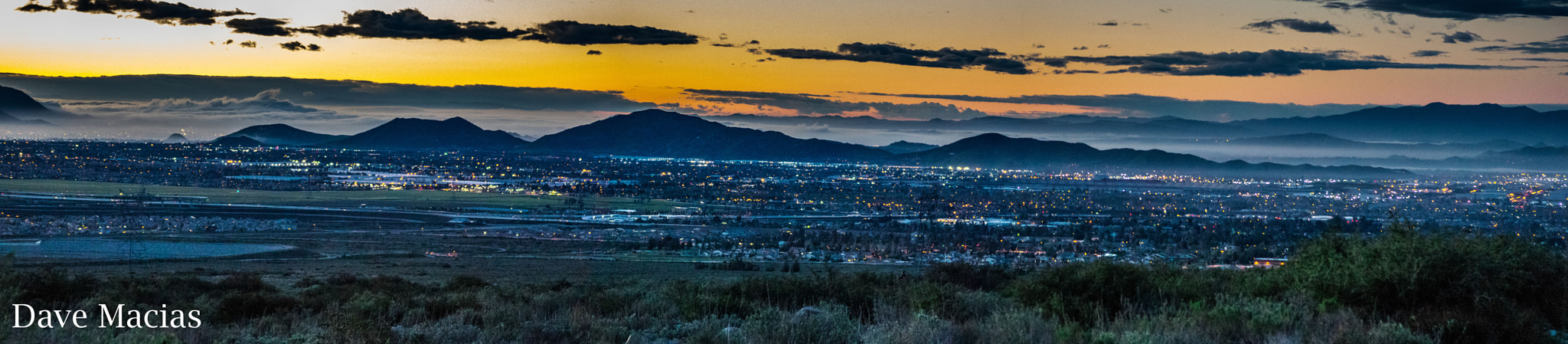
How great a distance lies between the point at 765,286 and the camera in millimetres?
12836

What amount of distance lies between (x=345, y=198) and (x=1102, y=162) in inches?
4979

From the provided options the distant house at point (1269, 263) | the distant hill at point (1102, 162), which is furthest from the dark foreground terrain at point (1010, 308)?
the distant hill at point (1102, 162)

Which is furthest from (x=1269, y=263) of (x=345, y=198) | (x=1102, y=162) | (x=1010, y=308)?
(x=1102, y=162)

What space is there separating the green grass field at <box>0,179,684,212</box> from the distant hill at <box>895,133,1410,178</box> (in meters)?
99.4

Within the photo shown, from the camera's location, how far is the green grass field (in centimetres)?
7594

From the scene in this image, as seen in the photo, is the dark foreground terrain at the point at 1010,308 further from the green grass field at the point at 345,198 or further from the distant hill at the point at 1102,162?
the distant hill at the point at 1102,162

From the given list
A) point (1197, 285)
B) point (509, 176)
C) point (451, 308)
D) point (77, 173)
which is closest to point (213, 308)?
point (451, 308)

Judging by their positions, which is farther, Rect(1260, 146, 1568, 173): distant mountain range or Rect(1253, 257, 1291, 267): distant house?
Rect(1260, 146, 1568, 173): distant mountain range

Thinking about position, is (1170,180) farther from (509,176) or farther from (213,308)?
(213,308)

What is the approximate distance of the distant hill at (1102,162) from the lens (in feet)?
462

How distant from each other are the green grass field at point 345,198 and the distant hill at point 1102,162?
99380mm

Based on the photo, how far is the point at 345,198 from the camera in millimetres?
82938

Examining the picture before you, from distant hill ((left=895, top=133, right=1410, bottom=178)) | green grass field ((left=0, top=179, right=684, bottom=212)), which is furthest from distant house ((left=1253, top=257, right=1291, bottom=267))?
distant hill ((left=895, top=133, right=1410, bottom=178))

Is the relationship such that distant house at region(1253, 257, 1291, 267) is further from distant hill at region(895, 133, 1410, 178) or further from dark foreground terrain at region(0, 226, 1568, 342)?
distant hill at region(895, 133, 1410, 178)
